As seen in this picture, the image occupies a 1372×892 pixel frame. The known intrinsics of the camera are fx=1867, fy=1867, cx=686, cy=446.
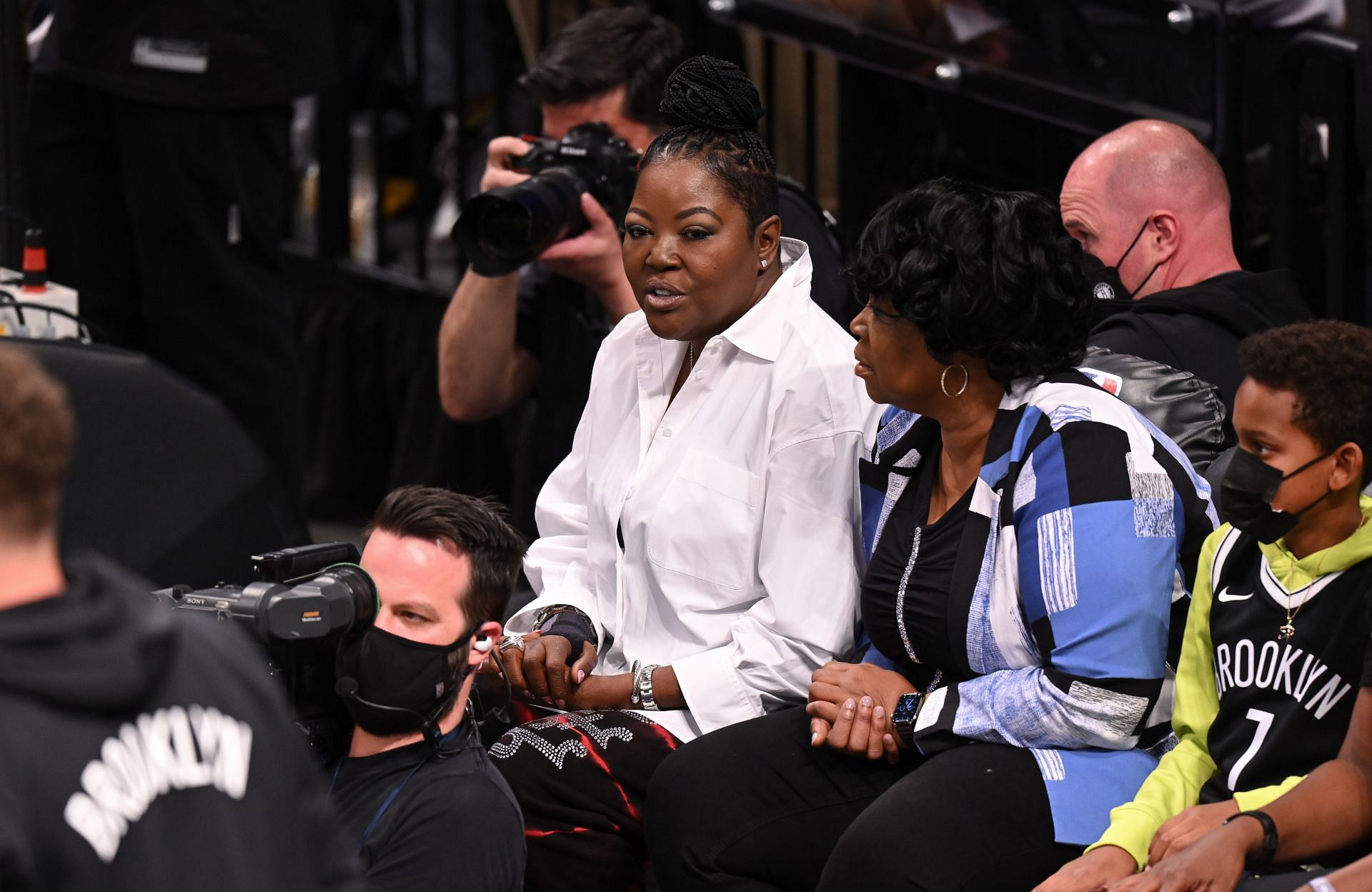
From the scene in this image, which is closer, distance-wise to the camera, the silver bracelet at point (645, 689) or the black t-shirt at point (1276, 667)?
the black t-shirt at point (1276, 667)

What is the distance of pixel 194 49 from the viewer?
3646mm

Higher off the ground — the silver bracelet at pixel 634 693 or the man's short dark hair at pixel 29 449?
the man's short dark hair at pixel 29 449

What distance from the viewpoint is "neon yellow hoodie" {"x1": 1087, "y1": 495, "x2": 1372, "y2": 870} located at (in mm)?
2074

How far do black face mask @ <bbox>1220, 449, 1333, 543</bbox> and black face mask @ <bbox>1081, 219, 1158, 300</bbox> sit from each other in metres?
0.85

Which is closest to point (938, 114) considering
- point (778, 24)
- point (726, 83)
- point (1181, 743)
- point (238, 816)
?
point (778, 24)

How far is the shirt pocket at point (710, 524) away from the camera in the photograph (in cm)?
251

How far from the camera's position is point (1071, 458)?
221 cm

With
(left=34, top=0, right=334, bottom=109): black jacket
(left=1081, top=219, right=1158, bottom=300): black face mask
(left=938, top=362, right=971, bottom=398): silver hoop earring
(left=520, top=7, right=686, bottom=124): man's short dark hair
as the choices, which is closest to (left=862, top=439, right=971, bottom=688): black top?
(left=938, top=362, right=971, bottom=398): silver hoop earring

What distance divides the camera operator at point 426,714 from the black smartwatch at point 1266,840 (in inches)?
32.0

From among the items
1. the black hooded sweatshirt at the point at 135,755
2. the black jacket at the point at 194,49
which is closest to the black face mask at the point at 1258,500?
the black hooded sweatshirt at the point at 135,755

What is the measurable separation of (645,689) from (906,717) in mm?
376

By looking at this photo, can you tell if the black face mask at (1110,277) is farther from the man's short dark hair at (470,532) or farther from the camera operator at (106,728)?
the camera operator at (106,728)

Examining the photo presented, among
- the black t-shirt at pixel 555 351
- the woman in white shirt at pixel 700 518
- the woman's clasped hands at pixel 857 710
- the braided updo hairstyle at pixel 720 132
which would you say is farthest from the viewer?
the black t-shirt at pixel 555 351

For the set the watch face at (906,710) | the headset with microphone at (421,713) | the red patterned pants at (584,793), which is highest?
the headset with microphone at (421,713)
